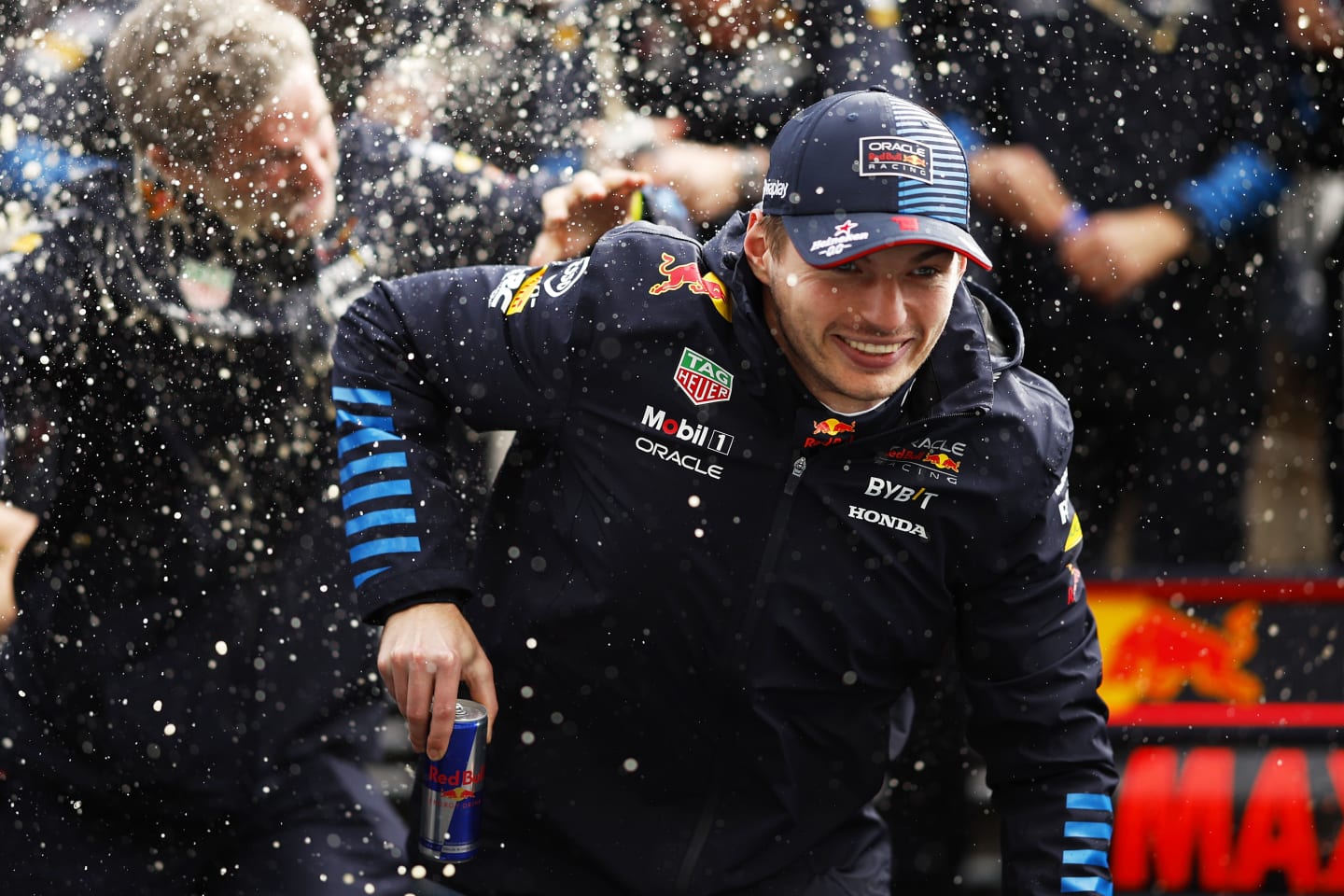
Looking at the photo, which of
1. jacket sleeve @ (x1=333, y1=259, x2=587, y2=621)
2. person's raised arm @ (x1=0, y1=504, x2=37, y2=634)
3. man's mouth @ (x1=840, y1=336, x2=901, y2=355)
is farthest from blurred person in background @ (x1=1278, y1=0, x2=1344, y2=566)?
person's raised arm @ (x1=0, y1=504, x2=37, y2=634)

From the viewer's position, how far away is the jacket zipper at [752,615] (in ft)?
7.78

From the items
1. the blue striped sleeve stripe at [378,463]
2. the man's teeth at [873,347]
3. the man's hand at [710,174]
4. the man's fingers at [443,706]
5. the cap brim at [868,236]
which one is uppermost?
the man's hand at [710,174]

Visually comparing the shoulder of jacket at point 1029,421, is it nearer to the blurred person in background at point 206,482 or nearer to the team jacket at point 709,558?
the team jacket at point 709,558

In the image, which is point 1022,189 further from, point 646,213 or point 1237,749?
point 1237,749

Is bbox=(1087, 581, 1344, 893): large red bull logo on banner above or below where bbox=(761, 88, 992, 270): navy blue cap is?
below

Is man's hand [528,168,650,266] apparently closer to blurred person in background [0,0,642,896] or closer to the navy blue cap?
blurred person in background [0,0,642,896]

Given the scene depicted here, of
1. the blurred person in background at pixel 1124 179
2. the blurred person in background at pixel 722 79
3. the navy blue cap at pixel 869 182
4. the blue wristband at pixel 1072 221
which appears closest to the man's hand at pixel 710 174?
the blurred person in background at pixel 722 79

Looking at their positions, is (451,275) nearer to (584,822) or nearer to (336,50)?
(584,822)

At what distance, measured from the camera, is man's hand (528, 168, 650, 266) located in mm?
3252

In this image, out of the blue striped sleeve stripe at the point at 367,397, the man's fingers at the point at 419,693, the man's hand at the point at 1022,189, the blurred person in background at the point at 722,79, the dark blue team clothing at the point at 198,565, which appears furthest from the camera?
the man's hand at the point at 1022,189

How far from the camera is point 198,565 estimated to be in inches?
132

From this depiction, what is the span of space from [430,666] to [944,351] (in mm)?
923

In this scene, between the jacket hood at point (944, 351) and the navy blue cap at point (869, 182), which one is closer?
the navy blue cap at point (869, 182)

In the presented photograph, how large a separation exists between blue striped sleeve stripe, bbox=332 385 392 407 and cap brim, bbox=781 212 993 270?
2.45ft
